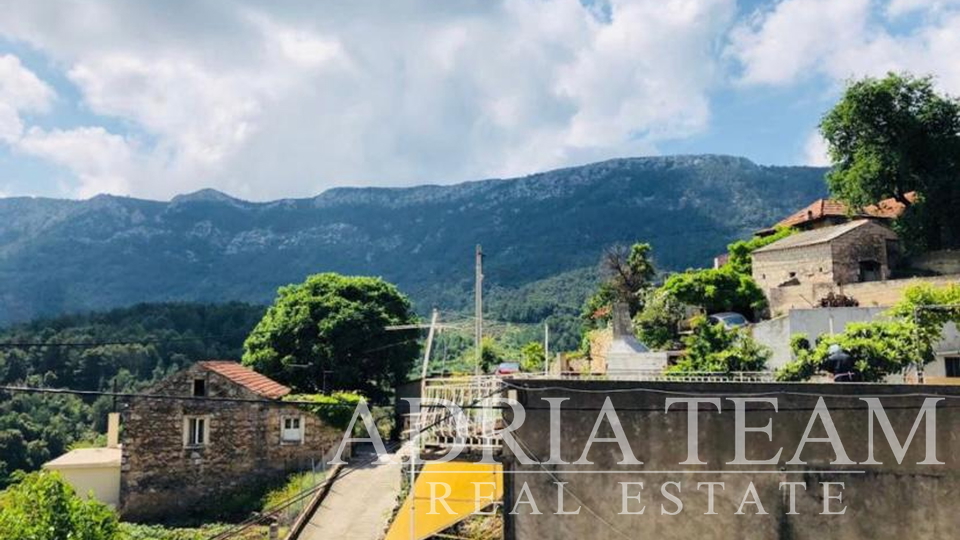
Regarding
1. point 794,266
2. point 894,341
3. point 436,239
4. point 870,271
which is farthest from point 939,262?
point 436,239

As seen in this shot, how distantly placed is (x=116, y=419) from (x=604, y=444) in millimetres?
28962

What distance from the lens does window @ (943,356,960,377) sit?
59.8 feet

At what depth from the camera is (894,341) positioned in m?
15.6

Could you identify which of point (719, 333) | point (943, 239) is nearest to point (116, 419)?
point (719, 333)

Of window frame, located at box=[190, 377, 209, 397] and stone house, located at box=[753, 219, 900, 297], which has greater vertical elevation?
stone house, located at box=[753, 219, 900, 297]

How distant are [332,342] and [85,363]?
135ft

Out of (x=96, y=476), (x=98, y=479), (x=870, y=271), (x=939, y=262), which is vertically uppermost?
(x=939, y=262)

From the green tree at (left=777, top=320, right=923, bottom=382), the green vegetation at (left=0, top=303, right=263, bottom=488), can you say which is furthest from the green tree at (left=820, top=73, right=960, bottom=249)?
the green vegetation at (left=0, top=303, right=263, bottom=488)

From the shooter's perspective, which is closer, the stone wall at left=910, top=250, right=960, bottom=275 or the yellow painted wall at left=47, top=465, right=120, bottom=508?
the yellow painted wall at left=47, top=465, right=120, bottom=508

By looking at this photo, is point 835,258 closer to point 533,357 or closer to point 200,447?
point 533,357

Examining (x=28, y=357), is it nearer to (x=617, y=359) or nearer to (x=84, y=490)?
(x=84, y=490)

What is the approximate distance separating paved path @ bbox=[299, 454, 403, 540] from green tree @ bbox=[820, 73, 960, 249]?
960 inches

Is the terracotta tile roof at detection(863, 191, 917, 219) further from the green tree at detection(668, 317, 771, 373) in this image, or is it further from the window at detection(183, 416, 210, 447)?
the window at detection(183, 416, 210, 447)

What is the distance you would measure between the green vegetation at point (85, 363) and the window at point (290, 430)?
32.0 meters
